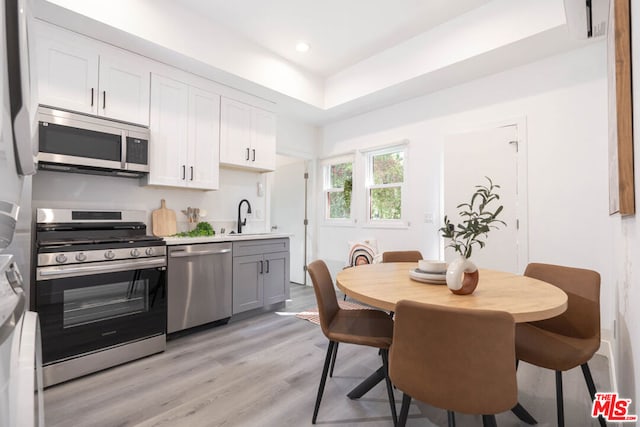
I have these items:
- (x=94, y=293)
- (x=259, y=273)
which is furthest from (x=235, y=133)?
(x=94, y=293)

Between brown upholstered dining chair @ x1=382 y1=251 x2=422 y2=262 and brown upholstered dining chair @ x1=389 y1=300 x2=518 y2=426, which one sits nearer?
brown upholstered dining chair @ x1=389 y1=300 x2=518 y2=426

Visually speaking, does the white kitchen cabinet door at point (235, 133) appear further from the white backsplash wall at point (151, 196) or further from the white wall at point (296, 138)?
the white wall at point (296, 138)

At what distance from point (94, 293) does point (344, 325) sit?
6.14 ft

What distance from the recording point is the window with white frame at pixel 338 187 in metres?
4.67

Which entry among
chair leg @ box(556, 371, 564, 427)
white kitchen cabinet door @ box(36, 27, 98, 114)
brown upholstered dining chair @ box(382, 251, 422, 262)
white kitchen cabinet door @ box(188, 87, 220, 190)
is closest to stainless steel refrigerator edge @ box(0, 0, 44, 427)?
chair leg @ box(556, 371, 564, 427)

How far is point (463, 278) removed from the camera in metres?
1.42

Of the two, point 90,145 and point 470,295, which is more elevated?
point 90,145

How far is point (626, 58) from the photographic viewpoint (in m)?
1.12

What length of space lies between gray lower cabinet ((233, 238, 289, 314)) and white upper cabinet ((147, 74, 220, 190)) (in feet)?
2.75

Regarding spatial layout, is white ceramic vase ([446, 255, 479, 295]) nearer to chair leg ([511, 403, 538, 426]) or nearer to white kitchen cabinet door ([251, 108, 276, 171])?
chair leg ([511, 403, 538, 426])

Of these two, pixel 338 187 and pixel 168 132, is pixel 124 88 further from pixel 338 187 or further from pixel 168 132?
pixel 338 187

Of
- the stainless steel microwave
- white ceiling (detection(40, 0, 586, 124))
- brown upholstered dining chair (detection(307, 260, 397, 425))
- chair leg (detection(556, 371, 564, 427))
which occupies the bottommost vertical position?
chair leg (detection(556, 371, 564, 427))

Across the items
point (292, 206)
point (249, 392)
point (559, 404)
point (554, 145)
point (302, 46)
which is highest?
point (302, 46)

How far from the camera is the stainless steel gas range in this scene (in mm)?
1970
